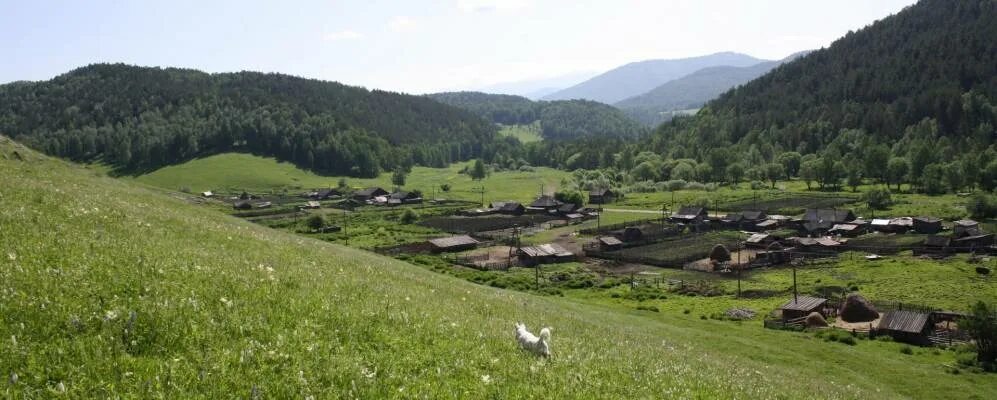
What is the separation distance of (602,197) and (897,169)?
79.3 m

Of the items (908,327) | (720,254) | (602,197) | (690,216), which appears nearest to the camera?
(908,327)

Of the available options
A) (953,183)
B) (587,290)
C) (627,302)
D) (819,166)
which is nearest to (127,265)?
(627,302)

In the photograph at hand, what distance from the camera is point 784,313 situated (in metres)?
58.0

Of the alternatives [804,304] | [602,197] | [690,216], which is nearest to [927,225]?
[690,216]

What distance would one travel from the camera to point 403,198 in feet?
601

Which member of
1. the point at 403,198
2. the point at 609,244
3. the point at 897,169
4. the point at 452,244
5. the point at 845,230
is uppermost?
the point at 897,169

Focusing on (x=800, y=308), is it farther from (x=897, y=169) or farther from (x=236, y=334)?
(x=897, y=169)

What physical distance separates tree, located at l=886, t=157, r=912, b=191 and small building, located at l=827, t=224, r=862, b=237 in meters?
71.8

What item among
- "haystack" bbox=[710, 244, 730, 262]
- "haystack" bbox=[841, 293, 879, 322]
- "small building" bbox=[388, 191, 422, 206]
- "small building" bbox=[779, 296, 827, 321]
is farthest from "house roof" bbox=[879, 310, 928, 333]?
"small building" bbox=[388, 191, 422, 206]

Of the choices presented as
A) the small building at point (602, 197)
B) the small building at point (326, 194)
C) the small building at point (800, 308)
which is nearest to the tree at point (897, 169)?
the small building at point (602, 197)

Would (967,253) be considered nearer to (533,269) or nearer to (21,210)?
(533,269)

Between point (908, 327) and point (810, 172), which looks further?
point (810, 172)

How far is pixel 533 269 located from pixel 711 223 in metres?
57.7

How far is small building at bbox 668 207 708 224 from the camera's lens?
129125mm
